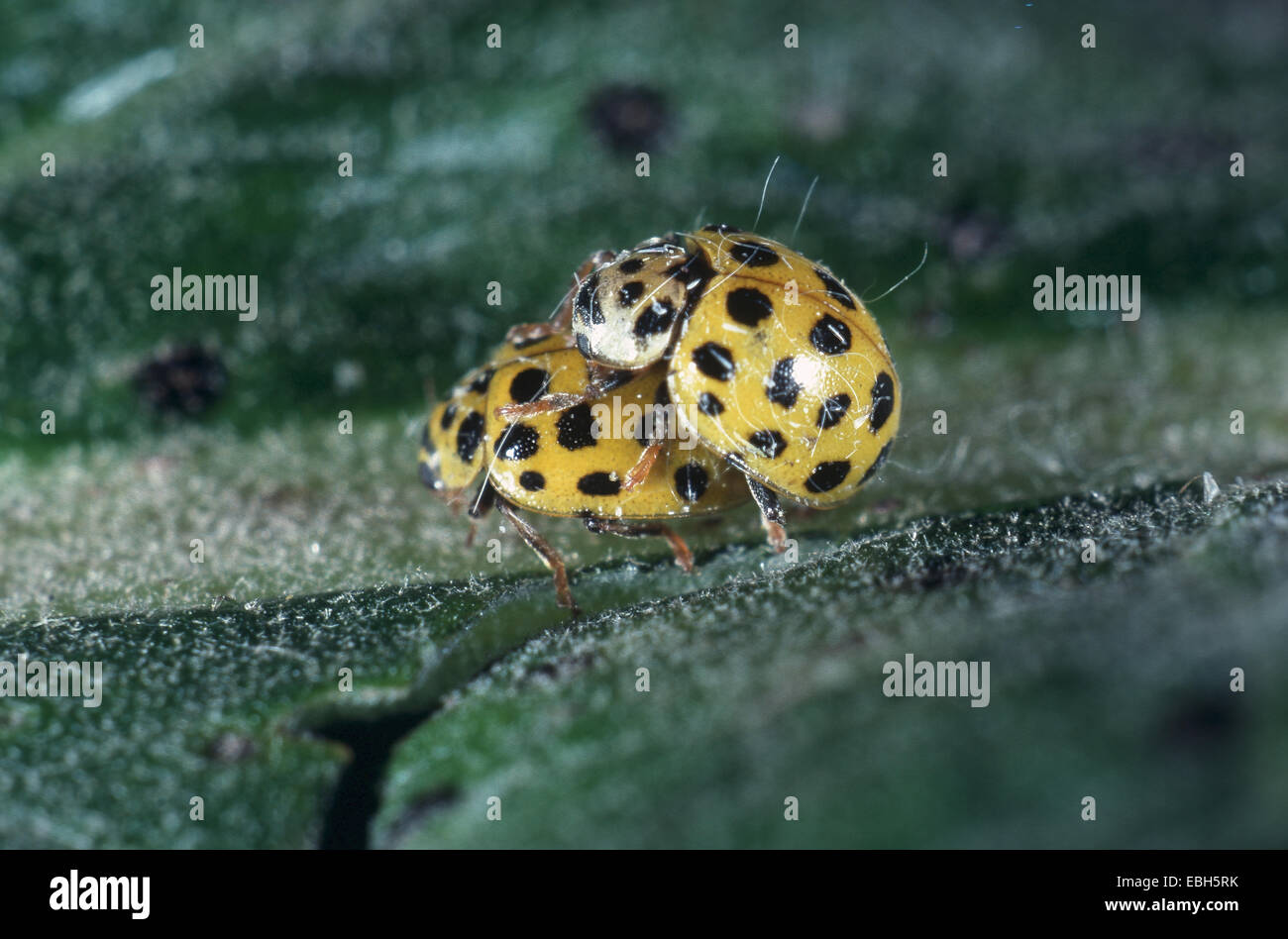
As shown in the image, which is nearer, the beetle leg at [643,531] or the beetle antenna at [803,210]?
the beetle leg at [643,531]

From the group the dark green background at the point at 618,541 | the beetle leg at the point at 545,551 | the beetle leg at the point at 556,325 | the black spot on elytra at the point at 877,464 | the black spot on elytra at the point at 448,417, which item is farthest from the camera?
the beetle leg at the point at 556,325

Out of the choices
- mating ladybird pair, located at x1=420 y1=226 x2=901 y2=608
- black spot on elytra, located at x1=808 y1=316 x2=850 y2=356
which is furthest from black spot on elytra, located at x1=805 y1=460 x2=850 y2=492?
black spot on elytra, located at x1=808 y1=316 x2=850 y2=356

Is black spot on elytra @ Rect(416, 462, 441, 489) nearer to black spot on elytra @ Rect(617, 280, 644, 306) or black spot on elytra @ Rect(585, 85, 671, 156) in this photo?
black spot on elytra @ Rect(617, 280, 644, 306)

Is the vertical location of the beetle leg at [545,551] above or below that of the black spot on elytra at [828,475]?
below

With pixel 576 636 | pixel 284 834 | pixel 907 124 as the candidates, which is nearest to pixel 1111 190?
pixel 907 124

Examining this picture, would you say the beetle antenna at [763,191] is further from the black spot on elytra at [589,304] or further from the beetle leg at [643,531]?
the beetle leg at [643,531]

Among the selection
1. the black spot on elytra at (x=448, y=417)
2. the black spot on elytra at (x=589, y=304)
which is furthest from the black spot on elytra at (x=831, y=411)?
the black spot on elytra at (x=448, y=417)
